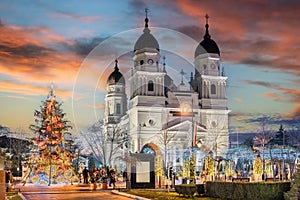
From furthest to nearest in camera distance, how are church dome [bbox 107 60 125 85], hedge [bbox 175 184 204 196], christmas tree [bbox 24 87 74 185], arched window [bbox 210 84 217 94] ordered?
church dome [bbox 107 60 125 85] < arched window [bbox 210 84 217 94] < christmas tree [bbox 24 87 74 185] < hedge [bbox 175 184 204 196]

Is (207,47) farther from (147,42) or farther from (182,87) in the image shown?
(147,42)

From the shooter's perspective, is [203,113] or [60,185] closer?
[60,185]

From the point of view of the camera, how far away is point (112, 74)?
98938mm

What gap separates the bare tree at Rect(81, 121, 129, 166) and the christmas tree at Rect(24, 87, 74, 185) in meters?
23.4

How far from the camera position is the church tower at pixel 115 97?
313ft

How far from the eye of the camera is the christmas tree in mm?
40188

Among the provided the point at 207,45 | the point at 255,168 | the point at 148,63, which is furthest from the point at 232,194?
the point at 207,45

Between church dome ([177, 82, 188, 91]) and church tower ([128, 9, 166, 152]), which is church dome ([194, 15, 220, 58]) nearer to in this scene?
church dome ([177, 82, 188, 91])

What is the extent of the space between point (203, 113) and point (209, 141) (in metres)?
6.58

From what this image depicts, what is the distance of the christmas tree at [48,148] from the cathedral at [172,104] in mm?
39012

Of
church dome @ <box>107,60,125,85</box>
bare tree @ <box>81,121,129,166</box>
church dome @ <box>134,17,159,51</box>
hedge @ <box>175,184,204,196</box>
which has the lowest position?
hedge @ <box>175,184,204,196</box>

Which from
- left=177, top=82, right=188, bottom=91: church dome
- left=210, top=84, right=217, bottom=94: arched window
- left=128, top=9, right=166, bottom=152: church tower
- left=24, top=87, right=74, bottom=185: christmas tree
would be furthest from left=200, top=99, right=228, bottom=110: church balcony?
left=24, top=87, right=74, bottom=185: christmas tree

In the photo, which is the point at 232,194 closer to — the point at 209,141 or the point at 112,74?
the point at 209,141

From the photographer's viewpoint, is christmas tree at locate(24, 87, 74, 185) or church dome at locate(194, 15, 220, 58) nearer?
christmas tree at locate(24, 87, 74, 185)
